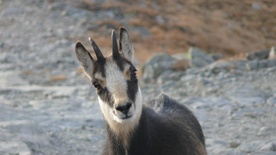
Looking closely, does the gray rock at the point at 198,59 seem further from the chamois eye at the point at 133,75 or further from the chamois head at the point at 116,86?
the chamois eye at the point at 133,75

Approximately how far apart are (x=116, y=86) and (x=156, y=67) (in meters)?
11.5

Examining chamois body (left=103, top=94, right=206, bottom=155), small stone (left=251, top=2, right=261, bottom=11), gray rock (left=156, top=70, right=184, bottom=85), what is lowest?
small stone (left=251, top=2, right=261, bottom=11)

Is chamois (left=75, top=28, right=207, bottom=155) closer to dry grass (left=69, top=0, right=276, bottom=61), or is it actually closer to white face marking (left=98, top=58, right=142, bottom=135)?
white face marking (left=98, top=58, right=142, bottom=135)

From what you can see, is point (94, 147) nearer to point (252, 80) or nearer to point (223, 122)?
point (223, 122)

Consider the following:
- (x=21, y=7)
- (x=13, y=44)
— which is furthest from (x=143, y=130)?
(x=21, y=7)

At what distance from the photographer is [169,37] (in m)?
30.9

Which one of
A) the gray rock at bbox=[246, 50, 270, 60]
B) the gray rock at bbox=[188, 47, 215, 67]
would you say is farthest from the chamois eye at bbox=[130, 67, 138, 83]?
the gray rock at bbox=[246, 50, 270, 60]

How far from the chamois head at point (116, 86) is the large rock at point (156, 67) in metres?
10.4

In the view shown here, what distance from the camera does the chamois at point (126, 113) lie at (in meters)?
7.94

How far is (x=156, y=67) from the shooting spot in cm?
1941

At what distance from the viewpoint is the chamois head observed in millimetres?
7814

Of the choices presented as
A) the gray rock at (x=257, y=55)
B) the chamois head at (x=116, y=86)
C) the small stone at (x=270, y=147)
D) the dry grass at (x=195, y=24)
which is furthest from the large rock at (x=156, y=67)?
the chamois head at (x=116, y=86)

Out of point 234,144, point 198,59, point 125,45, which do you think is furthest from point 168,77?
point 125,45

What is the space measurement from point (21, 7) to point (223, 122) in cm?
2055
